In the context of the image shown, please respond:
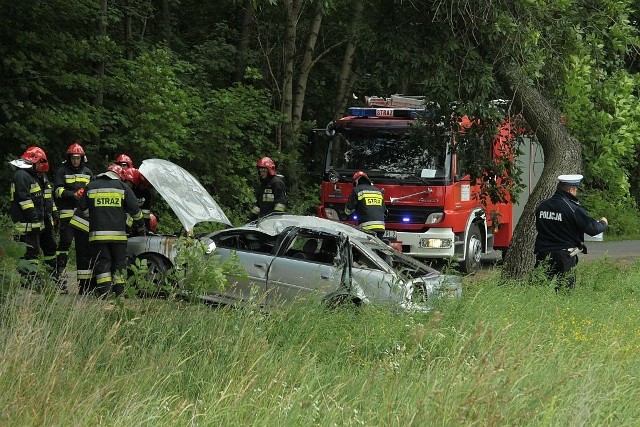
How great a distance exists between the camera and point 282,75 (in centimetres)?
2625

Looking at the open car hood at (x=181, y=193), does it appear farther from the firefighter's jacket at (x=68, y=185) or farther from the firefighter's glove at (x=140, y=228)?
the firefighter's jacket at (x=68, y=185)

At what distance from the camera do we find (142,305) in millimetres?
7773

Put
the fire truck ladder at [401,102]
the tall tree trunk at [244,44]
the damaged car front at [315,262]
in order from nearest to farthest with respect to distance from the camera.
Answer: the damaged car front at [315,262] < the fire truck ladder at [401,102] < the tall tree trunk at [244,44]

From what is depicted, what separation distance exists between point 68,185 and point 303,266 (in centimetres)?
332

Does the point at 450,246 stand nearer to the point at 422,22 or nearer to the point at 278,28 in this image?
the point at 422,22

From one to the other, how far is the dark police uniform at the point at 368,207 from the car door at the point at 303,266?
2731 mm

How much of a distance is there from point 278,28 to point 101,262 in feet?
53.9

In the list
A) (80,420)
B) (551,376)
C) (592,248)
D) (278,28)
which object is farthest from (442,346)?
(278,28)

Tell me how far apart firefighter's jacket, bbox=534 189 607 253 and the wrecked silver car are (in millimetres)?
1526

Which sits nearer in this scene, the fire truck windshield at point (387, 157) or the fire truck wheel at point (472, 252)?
the fire truck windshield at point (387, 157)

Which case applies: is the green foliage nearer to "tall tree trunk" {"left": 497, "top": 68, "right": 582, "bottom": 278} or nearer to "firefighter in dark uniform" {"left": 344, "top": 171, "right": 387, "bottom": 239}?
"tall tree trunk" {"left": 497, "top": 68, "right": 582, "bottom": 278}

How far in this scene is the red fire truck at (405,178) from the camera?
16219 millimetres

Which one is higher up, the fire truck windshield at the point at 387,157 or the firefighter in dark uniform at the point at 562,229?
the fire truck windshield at the point at 387,157

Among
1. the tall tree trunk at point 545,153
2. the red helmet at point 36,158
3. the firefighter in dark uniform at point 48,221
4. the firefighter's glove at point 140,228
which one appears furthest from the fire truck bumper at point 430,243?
the red helmet at point 36,158
